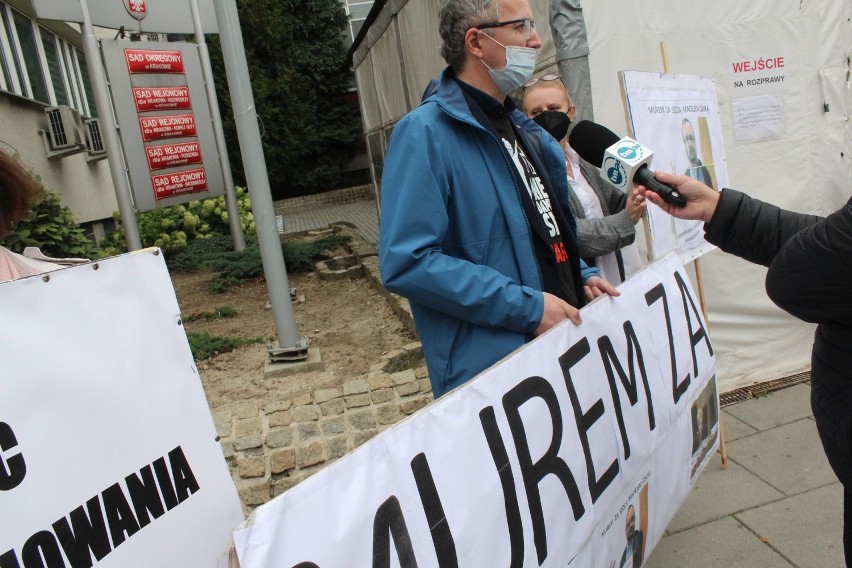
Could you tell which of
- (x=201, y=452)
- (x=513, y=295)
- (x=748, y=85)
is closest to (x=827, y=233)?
(x=513, y=295)

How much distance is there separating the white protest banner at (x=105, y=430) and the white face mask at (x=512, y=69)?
1.13 meters

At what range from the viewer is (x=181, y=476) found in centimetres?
148

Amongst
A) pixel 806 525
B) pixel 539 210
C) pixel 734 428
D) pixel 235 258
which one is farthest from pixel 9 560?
pixel 235 258

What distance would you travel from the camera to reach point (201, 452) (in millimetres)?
1540

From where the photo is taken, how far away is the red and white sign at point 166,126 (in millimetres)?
6535

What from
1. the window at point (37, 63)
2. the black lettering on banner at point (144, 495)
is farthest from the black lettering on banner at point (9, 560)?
the window at point (37, 63)

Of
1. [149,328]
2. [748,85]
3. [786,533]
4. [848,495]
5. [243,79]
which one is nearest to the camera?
[149,328]

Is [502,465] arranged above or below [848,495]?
above

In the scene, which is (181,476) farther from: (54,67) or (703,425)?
(54,67)

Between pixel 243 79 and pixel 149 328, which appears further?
pixel 243 79

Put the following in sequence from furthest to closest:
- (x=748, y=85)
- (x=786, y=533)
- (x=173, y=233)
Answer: (x=173, y=233) < (x=748, y=85) < (x=786, y=533)

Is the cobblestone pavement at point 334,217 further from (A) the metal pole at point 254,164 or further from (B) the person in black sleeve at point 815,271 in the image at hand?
(B) the person in black sleeve at point 815,271

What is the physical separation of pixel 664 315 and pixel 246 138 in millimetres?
3576

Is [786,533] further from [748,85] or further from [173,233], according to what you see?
[173,233]
